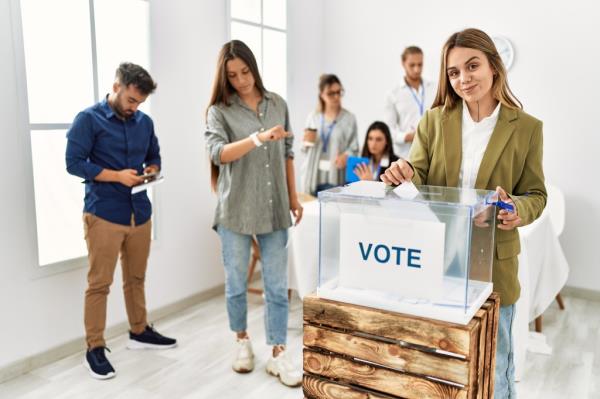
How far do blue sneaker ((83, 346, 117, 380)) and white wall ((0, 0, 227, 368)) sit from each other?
10.2 inches

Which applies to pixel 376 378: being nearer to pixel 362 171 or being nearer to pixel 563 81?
pixel 362 171

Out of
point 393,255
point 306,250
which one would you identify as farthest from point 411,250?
point 306,250

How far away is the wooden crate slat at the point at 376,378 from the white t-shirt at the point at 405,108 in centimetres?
293

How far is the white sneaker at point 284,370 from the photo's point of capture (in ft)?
8.96

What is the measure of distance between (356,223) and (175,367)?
1.97 m

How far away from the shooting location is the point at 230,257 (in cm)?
271

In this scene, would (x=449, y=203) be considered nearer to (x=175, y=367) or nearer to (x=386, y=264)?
(x=386, y=264)

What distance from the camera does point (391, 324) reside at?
1.29m

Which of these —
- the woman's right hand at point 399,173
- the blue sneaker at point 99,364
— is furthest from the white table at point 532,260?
the woman's right hand at point 399,173

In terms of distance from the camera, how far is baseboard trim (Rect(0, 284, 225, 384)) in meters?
2.79

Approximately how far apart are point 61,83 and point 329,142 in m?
1.72

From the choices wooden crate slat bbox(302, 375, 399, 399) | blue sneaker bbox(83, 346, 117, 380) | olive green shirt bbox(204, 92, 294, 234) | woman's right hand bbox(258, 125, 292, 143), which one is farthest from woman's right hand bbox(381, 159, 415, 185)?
blue sneaker bbox(83, 346, 117, 380)

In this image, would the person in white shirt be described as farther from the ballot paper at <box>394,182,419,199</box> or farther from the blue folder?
the ballot paper at <box>394,182,419,199</box>

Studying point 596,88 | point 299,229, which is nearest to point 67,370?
point 299,229
